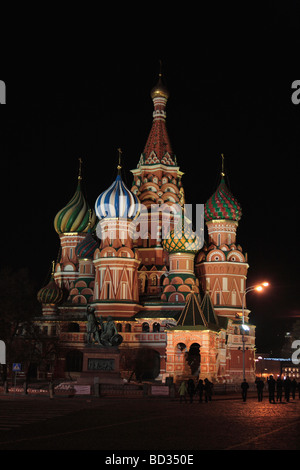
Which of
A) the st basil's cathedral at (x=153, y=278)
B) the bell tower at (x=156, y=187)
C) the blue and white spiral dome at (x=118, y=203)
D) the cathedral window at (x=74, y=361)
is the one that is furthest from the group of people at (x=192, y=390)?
the bell tower at (x=156, y=187)

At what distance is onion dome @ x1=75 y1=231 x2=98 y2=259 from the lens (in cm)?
6406

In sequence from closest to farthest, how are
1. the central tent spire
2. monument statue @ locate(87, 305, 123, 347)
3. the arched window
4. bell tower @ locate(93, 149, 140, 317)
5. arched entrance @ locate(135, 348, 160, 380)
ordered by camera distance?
monument statue @ locate(87, 305, 123, 347)
arched entrance @ locate(135, 348, 160, 380)
bell tower @ locate(93, 149, 140, 317)
the arched window
the central tent spire

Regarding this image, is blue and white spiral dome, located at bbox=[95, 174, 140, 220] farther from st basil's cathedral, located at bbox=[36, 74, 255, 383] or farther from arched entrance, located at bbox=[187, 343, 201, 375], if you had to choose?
arched entrance, located at bbox=[187, 343, 201, 375]

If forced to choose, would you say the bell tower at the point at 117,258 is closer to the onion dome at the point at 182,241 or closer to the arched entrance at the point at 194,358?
the onion dome at the point at 182,241

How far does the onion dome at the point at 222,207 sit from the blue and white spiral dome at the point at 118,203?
26.9 feet

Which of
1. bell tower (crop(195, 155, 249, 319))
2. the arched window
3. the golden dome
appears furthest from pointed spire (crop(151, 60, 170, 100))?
the arched window

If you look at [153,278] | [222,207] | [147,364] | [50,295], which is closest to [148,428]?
[147,364]

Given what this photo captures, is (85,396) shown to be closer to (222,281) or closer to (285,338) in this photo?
(222,281)

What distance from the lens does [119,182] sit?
60.3 m

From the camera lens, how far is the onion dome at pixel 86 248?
210ft

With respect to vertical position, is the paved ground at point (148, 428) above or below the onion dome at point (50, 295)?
below

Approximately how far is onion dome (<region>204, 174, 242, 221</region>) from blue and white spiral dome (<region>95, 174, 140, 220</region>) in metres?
8.20

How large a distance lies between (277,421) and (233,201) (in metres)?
46.7
